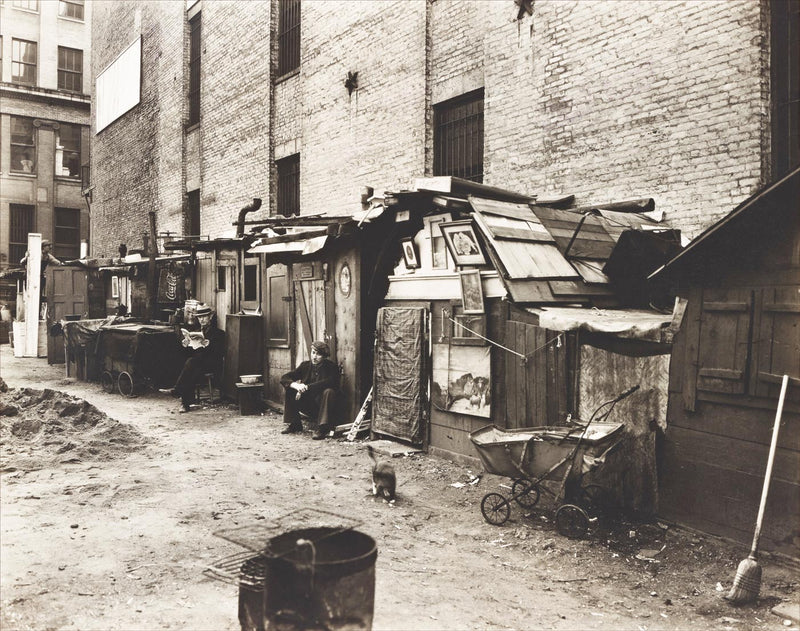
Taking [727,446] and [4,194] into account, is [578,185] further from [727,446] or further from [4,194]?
[4,194]

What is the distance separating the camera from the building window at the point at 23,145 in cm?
3231

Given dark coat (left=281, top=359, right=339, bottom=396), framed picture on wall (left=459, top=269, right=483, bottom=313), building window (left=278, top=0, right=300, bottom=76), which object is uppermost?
building window (left=278, top=0, right=300, bottom=76)

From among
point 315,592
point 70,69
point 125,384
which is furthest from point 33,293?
point 315,592

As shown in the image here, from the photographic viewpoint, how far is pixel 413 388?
9.60 metres

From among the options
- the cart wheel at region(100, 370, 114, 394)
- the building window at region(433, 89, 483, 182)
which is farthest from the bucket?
the cart wheel at region(100, 370, 114, 394)

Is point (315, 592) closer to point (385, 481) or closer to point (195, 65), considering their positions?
point (385, 481)

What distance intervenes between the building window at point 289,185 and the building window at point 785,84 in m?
11.3

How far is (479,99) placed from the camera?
11.8 m

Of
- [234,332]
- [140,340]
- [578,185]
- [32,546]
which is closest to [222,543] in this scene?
[32,546]

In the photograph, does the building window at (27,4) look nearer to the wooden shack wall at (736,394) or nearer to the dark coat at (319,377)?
the dark coat at (319,377)

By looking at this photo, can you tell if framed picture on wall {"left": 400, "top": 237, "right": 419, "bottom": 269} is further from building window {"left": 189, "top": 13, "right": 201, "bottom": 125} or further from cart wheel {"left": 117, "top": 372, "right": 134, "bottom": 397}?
building window {"left": 189, "top": 13, "right": 201, "bottom": 125}

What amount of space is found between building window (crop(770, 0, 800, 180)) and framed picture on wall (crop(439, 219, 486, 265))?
3744 millimetres

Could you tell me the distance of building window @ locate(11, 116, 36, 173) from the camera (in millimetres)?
32312

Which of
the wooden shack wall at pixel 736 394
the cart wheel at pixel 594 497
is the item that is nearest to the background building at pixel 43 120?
the cart wheel at pixel 594 497
